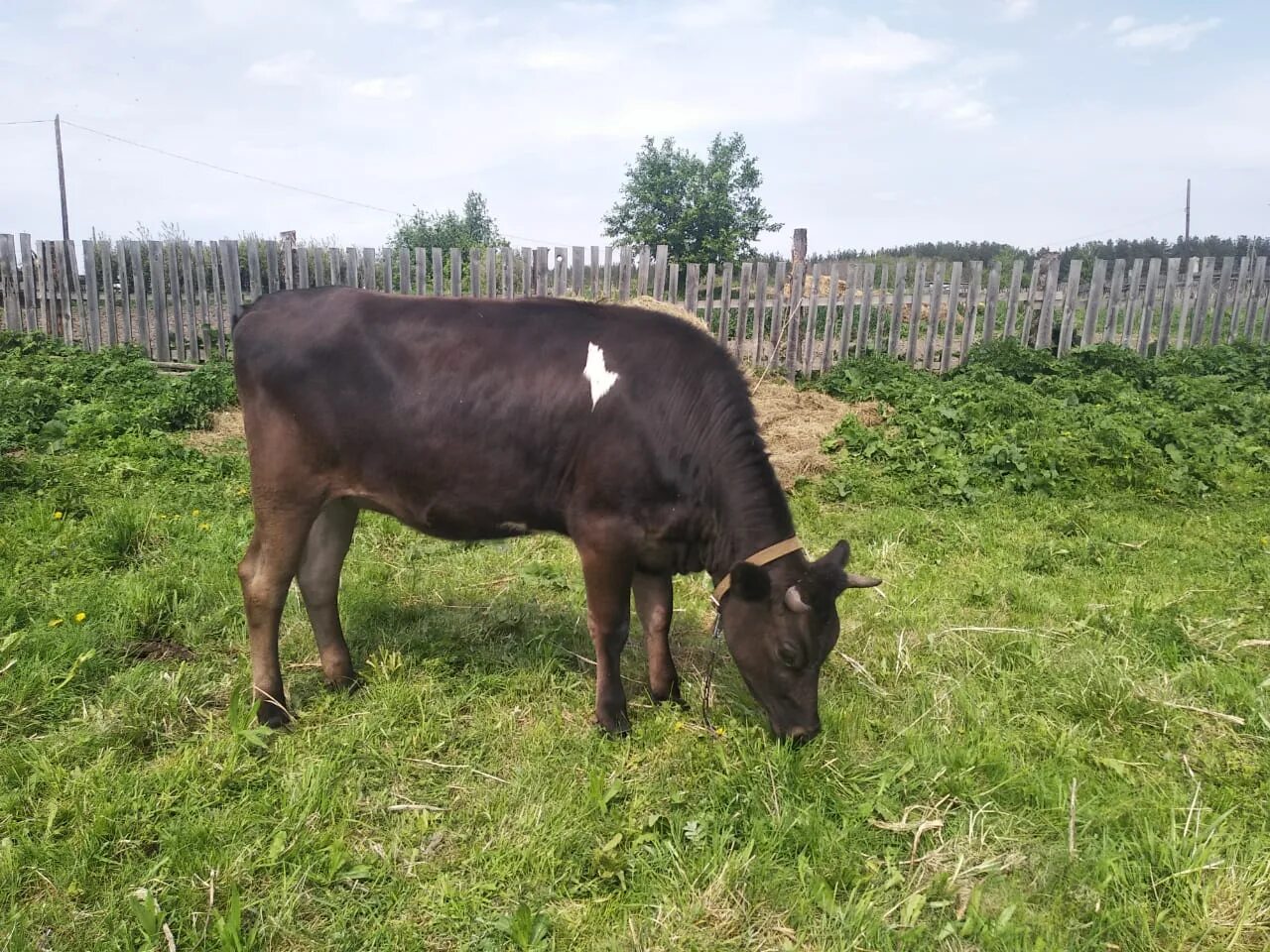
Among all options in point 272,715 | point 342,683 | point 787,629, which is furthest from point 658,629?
point 272,715

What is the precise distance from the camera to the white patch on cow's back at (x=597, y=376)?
3.59 m

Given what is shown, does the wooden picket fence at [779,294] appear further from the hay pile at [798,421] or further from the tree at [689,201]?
the tree at [689,201]

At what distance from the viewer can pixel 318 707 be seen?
13.0 feet

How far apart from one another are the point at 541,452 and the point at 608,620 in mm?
818

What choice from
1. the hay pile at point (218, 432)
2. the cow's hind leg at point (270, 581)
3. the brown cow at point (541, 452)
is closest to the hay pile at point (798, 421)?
the brown cow at point (541, 452)

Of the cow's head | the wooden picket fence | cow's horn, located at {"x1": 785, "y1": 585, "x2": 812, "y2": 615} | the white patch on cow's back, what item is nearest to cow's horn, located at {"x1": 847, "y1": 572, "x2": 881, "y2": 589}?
the cow's head

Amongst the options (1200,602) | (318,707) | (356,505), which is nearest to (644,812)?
(318,707)

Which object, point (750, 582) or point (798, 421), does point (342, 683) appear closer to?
point (750, 582)

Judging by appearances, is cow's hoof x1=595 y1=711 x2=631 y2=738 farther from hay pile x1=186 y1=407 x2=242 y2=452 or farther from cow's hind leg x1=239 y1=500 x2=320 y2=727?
hay pile x1=186 y1=407 x2=242 y2=452

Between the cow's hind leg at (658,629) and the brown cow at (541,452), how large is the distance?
23cm

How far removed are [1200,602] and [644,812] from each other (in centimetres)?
385

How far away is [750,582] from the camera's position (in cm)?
342

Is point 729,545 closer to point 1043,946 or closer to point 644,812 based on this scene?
point 644,812

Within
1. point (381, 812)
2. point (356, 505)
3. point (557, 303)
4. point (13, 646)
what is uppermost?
point (557, 303)
